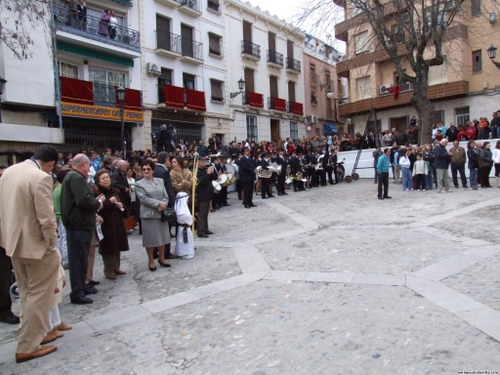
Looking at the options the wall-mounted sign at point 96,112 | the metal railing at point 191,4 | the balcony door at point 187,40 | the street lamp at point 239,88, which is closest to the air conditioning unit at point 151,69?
the wall-mounted sign at point 96,112

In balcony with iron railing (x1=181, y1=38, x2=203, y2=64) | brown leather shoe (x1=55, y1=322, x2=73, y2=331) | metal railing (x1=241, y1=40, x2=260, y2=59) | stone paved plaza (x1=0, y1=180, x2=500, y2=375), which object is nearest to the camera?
stone paved plaza (x1=0, y1=180, x2=500, y2=375)

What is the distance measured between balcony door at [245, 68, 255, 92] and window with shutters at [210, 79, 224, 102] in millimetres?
2958

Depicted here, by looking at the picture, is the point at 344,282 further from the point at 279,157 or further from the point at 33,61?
the point at 33,61

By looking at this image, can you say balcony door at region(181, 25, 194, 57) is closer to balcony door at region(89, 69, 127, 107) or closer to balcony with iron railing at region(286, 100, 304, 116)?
balcony door at region(89, 69, 127, 107)

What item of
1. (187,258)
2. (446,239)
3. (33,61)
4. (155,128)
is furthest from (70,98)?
(446,239)

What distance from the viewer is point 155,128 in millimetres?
22781

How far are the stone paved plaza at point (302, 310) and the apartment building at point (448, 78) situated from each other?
14.2 metres

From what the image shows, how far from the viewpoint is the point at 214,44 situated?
90.1 ft

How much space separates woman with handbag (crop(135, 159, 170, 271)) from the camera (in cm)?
646

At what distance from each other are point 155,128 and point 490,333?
21.1 meters

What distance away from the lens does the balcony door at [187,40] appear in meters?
25.0

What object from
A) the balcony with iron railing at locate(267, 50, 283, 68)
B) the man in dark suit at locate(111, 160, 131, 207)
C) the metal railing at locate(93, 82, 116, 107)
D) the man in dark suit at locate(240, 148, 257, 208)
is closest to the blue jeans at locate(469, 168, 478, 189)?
the man in dark suit at locate(240, 148, 257, 208)

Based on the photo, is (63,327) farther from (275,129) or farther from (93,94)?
(275,129)

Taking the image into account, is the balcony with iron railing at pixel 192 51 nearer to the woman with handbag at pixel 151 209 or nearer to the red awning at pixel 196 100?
the red awning at pixel 196 100
